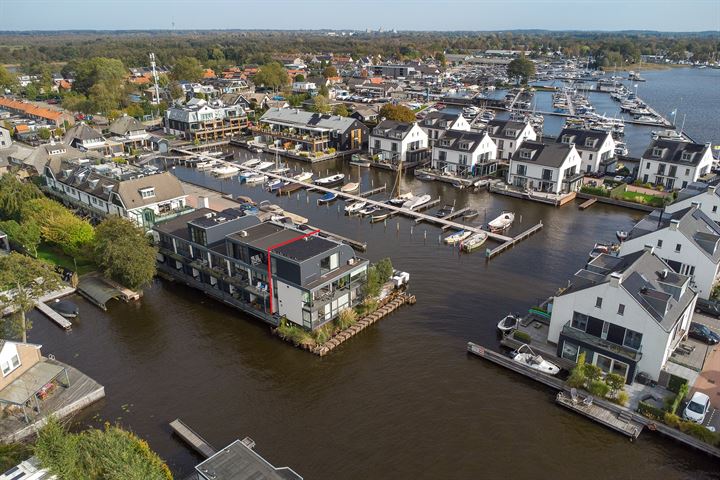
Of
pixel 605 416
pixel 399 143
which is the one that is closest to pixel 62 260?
pixel 605 416

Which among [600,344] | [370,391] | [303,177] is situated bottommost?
[370,391]

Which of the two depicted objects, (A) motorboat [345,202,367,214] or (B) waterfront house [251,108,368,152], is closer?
(A) motorboat [345,202,367,214]

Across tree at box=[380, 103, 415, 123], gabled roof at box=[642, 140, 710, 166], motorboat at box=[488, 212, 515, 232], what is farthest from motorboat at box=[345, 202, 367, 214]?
gabled roof at box=[642, 140, 710, 166]

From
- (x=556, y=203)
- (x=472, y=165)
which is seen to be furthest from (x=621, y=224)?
(x=472, y=165)

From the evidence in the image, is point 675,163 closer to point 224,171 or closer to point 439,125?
point 439,125

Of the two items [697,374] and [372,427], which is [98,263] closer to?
[372,427]

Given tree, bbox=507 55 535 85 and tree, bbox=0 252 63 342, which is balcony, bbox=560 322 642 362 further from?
tree, bbox=507 55 535 85

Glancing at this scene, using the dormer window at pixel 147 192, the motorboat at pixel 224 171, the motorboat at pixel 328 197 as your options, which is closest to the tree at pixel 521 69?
the motorboat at pixel 224 171
